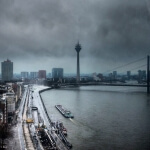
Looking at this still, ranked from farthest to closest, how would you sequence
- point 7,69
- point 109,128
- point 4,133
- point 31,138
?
point 7,69 → point 109,128 → point 4,133 → point 31,138

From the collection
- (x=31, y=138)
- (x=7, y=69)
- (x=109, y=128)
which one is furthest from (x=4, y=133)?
(x=7, y=69)

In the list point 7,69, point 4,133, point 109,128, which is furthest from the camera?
point 7,69

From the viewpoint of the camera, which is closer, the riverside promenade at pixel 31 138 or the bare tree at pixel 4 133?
the riverside promenade at pixel 31 138

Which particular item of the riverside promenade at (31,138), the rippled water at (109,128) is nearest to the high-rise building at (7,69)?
the rippled water at (109,128)

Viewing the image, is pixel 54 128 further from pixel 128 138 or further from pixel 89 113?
pixel 89 113

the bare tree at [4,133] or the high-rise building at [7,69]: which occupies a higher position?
the high-rise building at [7,69]

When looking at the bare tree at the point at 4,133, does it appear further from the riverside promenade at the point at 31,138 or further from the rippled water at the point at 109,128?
the rippled water at the point at 109,128

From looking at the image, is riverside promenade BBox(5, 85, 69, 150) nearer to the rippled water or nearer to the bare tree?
the bare tree

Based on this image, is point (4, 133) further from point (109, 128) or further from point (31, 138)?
point (109, 128)

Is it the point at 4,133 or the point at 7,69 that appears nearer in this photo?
the point at 4,133

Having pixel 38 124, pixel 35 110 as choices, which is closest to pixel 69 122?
pixel 38 124

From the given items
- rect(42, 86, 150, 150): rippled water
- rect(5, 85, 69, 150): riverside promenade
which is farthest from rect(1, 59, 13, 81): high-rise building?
rect(5, 85, 69, 150): riverside promenade
